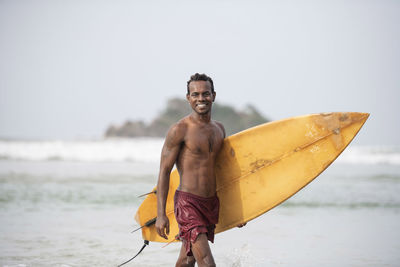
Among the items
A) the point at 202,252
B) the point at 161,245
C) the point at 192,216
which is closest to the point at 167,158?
the point at 192,216

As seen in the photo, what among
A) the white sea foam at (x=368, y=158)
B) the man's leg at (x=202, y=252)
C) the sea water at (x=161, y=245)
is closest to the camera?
the man's leg at (x=202, y=252)

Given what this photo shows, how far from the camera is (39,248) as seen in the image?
16.0ft

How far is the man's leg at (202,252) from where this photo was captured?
2.93 metres

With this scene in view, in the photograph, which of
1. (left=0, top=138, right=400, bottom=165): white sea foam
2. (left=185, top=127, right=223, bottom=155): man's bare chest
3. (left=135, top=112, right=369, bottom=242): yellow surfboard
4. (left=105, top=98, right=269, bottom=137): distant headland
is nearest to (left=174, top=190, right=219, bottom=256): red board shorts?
(left=185, top=127, right=223, bottom=155): man's bare chest

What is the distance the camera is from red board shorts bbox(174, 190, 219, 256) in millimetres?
3043

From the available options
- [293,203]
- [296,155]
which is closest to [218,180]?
[296,155]

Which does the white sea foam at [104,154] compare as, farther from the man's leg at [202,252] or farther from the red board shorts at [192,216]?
the man's leg at [202,252]

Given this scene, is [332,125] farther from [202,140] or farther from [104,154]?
[104,154]

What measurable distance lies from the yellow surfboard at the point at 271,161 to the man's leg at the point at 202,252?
1.84 ft

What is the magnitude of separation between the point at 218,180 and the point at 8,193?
20.8 feet

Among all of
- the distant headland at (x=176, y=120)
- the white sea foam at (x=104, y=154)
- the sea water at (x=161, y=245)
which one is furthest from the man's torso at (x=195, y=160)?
the distant headland at (x=176, y=120)

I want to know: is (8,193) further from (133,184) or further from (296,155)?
(296,155)

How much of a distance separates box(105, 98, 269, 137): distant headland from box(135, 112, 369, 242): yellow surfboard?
39.3m

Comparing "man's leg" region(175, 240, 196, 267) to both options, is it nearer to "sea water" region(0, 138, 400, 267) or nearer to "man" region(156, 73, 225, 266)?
"man" region(156, 73, 225, 266)
